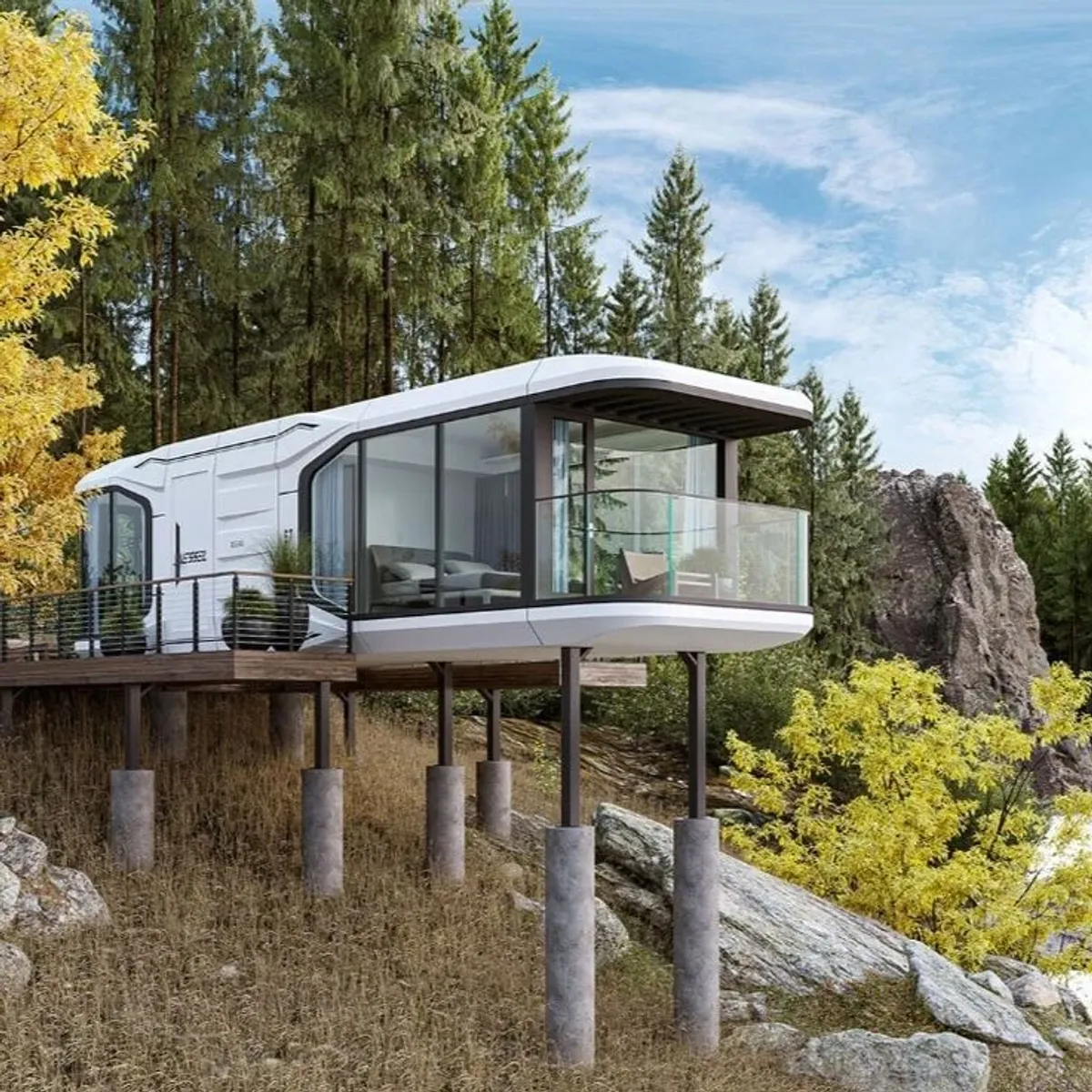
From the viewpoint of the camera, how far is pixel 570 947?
13070mm

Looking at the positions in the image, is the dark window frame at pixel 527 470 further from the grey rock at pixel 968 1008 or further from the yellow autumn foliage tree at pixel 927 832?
the yellow autumn foliage tree at pixel 927 832

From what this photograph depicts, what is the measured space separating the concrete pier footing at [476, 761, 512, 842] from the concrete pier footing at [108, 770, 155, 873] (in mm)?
4642

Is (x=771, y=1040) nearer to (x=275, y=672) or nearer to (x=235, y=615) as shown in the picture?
(x=275, y=672)

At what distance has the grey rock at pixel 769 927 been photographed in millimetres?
16031

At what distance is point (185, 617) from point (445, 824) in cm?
395

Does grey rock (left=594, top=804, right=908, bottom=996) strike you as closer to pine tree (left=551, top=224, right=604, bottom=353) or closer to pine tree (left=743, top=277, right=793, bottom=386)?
pine tree (left=551, top=224, right=604, bottom=353)

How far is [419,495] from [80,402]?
1048 cm

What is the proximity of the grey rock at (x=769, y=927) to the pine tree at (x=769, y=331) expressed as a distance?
24.8 meters

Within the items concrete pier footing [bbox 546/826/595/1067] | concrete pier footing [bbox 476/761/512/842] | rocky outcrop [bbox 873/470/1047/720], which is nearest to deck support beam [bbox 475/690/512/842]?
concrete pier footing [bbox 476/761/512/842]

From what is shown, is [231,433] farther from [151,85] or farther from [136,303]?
[136,303]

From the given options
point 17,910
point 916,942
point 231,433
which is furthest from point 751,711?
point 17,910

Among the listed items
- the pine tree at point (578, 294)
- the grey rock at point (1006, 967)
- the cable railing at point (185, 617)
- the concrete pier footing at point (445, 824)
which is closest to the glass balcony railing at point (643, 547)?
the cable railing at point (185, 617)

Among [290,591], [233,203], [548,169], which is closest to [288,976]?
[290,591]

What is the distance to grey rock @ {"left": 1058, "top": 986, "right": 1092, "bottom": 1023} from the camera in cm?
1786
